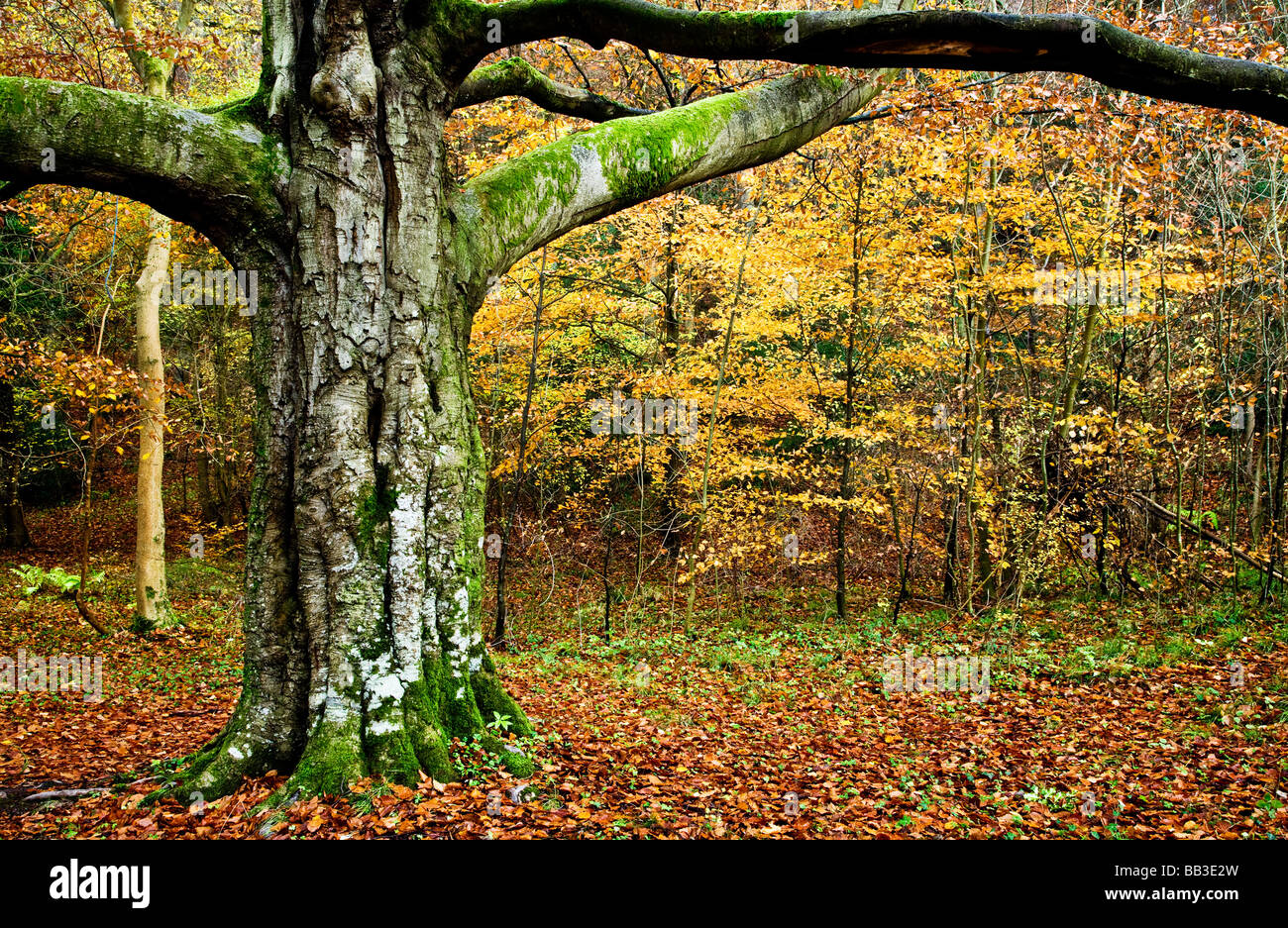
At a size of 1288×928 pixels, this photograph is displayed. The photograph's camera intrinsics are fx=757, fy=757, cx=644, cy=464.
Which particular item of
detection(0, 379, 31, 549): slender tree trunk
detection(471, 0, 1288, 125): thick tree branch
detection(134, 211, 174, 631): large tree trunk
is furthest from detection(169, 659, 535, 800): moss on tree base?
detection(0, 379, 31, 549): slender tree trunk

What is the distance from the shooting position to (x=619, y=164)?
14.3 ft

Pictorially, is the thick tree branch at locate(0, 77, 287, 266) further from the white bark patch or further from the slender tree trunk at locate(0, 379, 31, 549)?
the slender tree trunk at locate(0, 379, 31, 549)

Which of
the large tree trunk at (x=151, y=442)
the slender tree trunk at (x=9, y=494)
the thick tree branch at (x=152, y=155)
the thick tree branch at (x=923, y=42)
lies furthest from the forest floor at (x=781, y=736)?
the slender tree trunk at (x=9, y=494)

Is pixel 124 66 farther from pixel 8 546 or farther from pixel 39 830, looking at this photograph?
pixel 8 546

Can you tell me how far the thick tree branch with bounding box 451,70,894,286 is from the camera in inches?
163

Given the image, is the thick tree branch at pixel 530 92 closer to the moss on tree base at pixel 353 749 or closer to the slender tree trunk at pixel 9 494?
the moss on tree base at pixel 353 749

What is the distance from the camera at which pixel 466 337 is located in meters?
4.14

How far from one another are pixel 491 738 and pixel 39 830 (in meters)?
2.05

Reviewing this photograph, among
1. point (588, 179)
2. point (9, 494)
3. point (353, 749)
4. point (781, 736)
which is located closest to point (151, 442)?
point (353, 749)

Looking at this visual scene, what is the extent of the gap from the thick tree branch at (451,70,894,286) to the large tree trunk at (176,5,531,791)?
0.35 metres

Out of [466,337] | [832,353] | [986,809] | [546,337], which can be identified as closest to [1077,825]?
[986,809]

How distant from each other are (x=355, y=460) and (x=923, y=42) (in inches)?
125

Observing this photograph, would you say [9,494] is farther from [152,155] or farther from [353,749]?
[353,749]

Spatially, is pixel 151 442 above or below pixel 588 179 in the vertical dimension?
below
